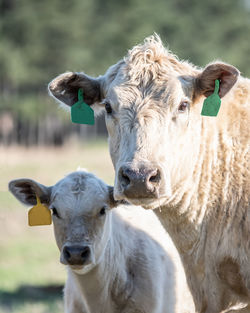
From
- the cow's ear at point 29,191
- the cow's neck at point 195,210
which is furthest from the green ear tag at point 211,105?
the cow's ear at point 29,191

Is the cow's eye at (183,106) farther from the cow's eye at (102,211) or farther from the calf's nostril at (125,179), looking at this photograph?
the cow's eye at (102,211)

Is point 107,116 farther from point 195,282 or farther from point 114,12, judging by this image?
point 114,12

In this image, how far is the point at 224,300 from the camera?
16.9 ft

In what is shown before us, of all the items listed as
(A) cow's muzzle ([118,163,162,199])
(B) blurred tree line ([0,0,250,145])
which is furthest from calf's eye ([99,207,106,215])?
(B) blurred tree line ([0,0,250,145])

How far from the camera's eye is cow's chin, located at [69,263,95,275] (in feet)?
19.1

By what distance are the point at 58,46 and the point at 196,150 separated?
40.3 m

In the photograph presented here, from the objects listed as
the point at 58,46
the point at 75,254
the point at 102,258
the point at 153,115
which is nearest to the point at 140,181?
the point at 153,115

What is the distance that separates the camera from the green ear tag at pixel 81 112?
5.65m

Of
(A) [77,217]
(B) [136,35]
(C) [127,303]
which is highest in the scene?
(B) [136,35]

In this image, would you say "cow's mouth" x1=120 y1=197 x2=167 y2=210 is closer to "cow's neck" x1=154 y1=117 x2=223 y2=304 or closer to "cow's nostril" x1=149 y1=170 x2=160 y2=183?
"cow's nostril" x1=149 y1=170 x2=160 y2=183

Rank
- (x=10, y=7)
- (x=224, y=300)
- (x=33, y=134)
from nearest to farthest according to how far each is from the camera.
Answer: (x=224, y=300)
(x=33, y=134)
(x=10, y=7)

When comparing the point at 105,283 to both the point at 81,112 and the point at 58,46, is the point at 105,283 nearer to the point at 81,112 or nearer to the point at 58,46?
the point at 81,112

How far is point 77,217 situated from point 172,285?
1222 mm

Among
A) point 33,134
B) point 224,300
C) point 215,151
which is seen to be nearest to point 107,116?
point 215,151
